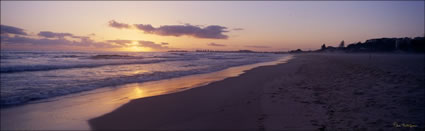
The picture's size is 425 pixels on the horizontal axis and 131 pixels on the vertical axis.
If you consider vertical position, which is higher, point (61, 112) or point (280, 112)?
point (61, 112)

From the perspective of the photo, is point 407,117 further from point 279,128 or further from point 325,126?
point 279,128

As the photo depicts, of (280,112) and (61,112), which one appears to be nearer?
(280,112)

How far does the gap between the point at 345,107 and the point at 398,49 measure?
3226 inches

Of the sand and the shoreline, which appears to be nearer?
the sand

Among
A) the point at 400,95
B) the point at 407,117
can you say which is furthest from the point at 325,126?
the point at 400,95

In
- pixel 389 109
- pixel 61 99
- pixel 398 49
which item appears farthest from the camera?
pixel 398 49

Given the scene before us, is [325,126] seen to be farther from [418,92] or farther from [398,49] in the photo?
[398,49]

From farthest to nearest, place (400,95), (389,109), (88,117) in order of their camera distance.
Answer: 1. (400,95)
2. (88,117)
3. (389,109)

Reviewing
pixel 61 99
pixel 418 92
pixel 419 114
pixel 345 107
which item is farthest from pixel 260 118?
pixel 61 99

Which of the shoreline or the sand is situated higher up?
the shoreline

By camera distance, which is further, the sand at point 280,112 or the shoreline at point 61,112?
the shoreline at point 61,112

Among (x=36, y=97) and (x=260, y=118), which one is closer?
(x=260, y=118)

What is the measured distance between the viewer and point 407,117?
4051 millimetres

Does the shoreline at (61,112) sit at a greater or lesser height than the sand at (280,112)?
greater
